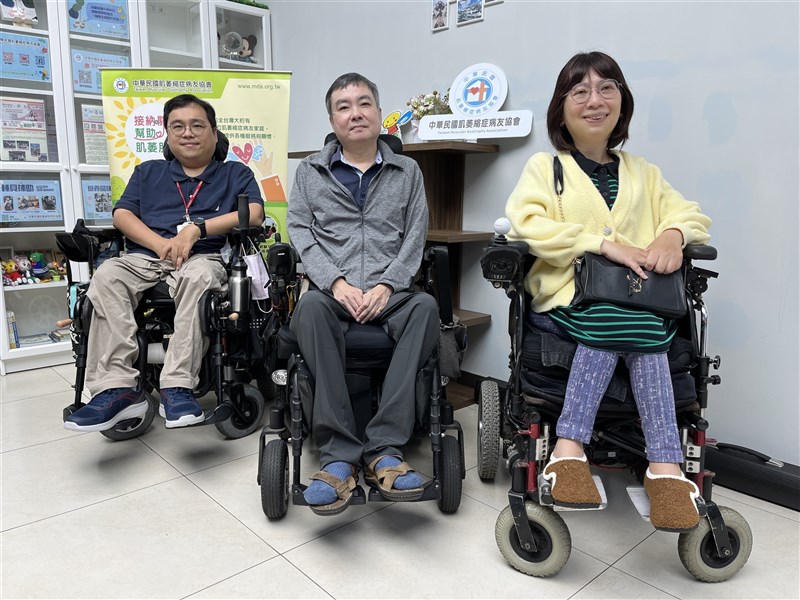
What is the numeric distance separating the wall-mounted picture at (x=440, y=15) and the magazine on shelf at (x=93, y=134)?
192 centimetres

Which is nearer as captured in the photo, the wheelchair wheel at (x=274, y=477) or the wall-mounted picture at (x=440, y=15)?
the wheelchair wheel at (x=274, y=477)

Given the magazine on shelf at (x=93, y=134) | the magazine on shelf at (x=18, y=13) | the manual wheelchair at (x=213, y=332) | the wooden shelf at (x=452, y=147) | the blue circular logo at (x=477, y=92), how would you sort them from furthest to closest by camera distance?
1. the magazine on shelf at (x=93, y=134)
2. the magazine on shelf at (x=18, y=13)
3. the blue circular logo at (x=477, y=92)
4. the wooden shelf at (x=452, y=147)
5. the manual wheelchair at (x=213, y=332)

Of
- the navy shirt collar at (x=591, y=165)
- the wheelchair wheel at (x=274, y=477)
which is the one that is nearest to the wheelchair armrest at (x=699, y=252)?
the navy shirt collar at (x=591, y=165)

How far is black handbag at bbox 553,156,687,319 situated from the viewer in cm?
143

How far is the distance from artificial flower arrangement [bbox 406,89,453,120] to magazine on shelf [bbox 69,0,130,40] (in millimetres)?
1851

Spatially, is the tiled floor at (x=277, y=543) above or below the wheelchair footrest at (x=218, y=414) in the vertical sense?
below

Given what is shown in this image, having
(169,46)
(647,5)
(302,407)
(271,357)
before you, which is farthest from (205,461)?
(169,46)

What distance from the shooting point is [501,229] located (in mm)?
1479

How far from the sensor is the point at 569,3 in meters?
2.22

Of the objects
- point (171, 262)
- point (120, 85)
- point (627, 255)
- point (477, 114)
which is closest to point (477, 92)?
point (477, 114)

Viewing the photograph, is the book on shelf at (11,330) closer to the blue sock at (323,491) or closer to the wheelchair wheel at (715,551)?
the blue sock at (323,491)

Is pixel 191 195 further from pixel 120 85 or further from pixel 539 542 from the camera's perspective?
pixel 539 542

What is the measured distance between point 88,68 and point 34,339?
5.00 feet

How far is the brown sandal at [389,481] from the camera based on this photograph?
146 cm
